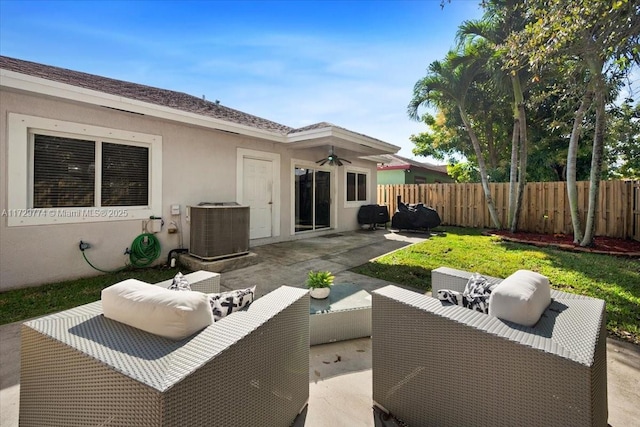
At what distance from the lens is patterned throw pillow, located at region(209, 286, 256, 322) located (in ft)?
5.98

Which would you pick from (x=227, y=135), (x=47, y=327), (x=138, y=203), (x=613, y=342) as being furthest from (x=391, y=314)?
(x=227, y=135)

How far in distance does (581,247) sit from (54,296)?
1034cm

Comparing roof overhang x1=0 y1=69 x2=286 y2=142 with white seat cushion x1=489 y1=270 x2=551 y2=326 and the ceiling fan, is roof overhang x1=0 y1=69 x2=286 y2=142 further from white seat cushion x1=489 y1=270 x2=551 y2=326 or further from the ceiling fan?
white seat cushion x1=489 y1=270 x2=551 y2=326

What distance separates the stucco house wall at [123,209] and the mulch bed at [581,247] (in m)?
5.65

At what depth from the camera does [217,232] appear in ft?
17.5

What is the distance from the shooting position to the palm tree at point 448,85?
8.94 m

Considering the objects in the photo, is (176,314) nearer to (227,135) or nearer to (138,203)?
(138,203)

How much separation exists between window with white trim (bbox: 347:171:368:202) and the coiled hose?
6618 mm

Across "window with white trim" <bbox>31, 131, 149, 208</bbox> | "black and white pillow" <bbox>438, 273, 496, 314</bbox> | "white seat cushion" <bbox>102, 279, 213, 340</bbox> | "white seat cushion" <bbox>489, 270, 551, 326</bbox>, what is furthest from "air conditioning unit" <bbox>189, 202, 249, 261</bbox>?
"white seat cushion" <bbox>489, 270, 551, 326</bbox>

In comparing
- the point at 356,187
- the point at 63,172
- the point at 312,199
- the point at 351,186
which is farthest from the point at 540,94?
the point at 63,172

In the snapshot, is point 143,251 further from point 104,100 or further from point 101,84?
point 101,84

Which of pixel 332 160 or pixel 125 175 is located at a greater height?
pixel 332 160

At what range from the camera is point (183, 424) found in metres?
1.03

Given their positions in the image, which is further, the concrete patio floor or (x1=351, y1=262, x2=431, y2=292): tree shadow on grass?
(x1=351, y1=262, x2=431, y2=292): tree shadow on grass
